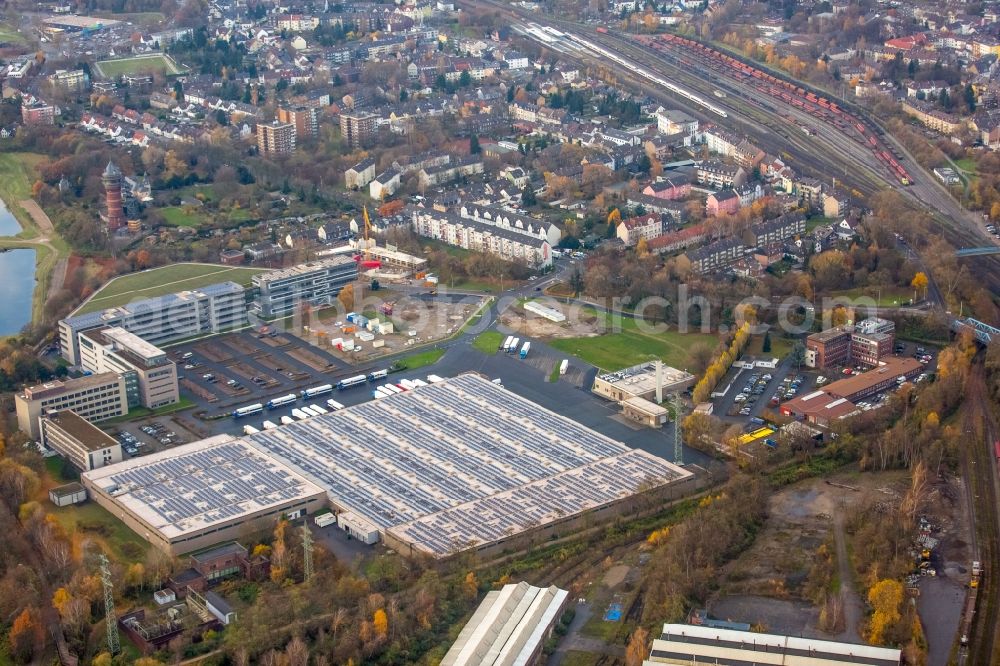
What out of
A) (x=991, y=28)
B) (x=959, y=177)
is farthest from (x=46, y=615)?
(x=991, y=28)

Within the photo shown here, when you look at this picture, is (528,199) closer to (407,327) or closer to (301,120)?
(407,327)

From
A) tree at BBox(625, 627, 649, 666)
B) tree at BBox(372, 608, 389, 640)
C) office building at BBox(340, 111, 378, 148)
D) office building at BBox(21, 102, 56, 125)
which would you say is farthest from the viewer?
office building at BBox(21, 102, 56, 125)

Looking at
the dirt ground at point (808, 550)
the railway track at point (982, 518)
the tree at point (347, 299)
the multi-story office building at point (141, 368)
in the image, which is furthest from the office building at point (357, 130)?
the dirt ground at point (808, 550)

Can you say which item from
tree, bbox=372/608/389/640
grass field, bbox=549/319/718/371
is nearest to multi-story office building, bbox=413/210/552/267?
grass field, bbox=549/319/718/371

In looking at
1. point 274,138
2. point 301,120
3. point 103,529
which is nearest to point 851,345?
point 103,529

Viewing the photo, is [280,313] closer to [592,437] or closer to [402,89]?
[592,437]

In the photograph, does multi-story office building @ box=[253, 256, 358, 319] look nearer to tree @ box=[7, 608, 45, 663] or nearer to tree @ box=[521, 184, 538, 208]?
tree @ box=[521, 184, 538, 208]

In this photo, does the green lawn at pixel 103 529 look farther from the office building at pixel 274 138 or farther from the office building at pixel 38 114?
A: the office building at pixel 38 114

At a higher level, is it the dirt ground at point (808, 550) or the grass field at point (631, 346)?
the dirt ground at point (808, 550)
